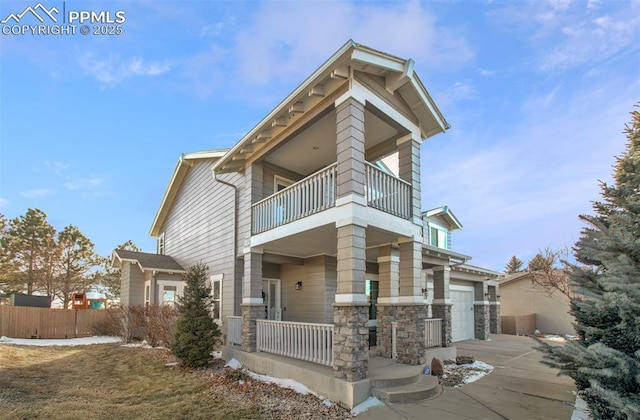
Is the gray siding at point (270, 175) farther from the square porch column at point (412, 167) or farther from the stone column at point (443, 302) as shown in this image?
the stone column at point (443, 302)

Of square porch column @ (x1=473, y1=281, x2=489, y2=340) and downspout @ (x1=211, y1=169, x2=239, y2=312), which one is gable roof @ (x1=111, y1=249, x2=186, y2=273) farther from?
square porch column @ (x1=473, y1=281, x2=489, y2=340)

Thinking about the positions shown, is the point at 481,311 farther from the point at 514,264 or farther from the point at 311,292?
the point at 514,264

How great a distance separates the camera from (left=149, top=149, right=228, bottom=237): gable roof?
13942 mm

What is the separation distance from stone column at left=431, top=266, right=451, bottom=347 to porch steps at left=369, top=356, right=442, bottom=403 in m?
3.10

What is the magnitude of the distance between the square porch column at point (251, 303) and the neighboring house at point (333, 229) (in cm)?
3

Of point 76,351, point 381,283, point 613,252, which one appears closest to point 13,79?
point 76,351

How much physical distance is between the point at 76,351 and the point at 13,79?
30.9 ft

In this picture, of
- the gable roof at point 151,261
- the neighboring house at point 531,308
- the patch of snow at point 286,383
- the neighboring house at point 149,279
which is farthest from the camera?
the neighboring house at point 531,308

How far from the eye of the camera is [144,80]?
14.0 m

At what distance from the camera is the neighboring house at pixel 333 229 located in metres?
6.89

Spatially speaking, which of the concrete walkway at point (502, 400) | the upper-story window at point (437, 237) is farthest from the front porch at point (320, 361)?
the upper-story window at point (437, 237)

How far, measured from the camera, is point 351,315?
6.48 m

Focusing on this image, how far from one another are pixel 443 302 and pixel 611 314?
710cm

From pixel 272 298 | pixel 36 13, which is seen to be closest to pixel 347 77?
pixel 272 298
